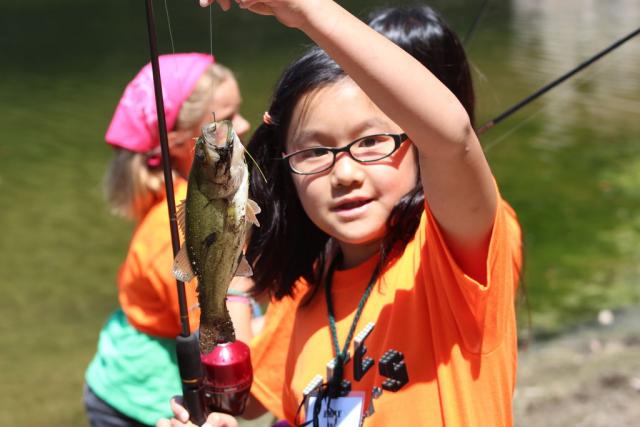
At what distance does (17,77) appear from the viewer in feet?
42.6

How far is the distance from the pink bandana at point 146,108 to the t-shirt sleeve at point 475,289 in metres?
1.61

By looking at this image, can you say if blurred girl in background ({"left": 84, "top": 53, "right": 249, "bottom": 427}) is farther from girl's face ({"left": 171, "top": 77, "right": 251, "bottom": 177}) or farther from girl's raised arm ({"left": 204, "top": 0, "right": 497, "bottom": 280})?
girl's raised arm ({"left": 204, "top": 0, "right": 497, "bottom": 280})

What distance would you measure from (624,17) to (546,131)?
786 centimetres

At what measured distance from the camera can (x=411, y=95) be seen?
5.30ft

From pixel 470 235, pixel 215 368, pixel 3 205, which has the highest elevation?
pixel 470 235

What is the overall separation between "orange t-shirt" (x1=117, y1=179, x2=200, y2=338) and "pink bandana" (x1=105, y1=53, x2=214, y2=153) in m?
0.23

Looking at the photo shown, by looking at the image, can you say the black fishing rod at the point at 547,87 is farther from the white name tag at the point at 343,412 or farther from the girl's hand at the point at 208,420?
the girl's hand at the point at 208,420

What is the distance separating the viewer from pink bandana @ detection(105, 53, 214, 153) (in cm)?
333

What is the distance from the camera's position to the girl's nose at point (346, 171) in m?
2.00

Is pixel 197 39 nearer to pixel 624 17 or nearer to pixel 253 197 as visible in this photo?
pixel 624 17

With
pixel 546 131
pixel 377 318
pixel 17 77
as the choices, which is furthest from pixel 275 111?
pixel 17 77

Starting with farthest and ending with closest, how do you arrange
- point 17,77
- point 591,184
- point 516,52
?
point 516,52 < point 17,77 < point 591,184

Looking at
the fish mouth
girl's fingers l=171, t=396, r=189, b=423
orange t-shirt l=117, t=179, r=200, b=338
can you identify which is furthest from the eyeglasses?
orange t-shirt l=117, t=179, r=200, b=338

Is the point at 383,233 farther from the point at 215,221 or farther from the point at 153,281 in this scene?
the point at 153,281
